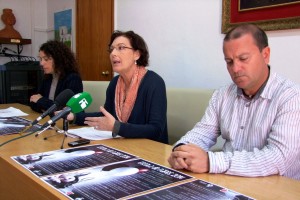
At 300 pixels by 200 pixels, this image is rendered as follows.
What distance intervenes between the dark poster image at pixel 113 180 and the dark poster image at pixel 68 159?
0.19 ft

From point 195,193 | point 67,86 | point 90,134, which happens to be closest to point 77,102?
point 90,134

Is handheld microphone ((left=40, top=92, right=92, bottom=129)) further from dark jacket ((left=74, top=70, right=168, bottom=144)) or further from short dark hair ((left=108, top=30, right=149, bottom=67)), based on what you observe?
short dark hair ((left=108, top=30, right=149, bottom=67))

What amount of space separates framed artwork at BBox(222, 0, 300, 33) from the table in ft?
3.86

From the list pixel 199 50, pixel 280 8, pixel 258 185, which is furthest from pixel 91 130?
pixel 280 8

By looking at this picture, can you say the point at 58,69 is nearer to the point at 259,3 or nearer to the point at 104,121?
the point at 104,121

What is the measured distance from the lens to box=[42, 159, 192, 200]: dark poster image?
854 mm

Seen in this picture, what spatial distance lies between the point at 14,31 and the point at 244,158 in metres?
4.15

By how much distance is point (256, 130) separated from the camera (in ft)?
4.11

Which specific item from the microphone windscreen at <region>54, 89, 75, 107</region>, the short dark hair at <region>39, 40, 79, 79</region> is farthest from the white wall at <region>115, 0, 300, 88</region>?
the microphone windscreen at <region>54, 89, 75, 107</region>

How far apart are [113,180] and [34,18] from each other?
4404mm

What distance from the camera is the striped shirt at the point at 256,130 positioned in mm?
1034

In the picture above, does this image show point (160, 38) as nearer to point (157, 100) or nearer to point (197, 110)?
point (197, 110)

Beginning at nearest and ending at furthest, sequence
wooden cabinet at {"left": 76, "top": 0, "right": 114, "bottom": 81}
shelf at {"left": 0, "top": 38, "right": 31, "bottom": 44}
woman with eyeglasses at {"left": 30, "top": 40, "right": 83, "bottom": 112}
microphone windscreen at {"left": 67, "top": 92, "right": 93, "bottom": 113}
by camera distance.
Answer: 1. microphone windscreen at {"left": 67, "top": 92, "right": 93, "bottom": 113}
2. woman with eyeglasses at {"left": 30, "top": 40, "right": 83, "bottom": 112}
3. wooden cabinet at {"left": 76, "top": 0, "right": 114, "bottom": 81}
4. shelf at {"left": 0, "top": 38, "right": 31, "bottom": 44}

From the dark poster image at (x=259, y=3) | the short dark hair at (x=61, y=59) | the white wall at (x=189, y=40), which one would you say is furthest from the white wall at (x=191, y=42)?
the short dark hair at (x=61, y=59)
